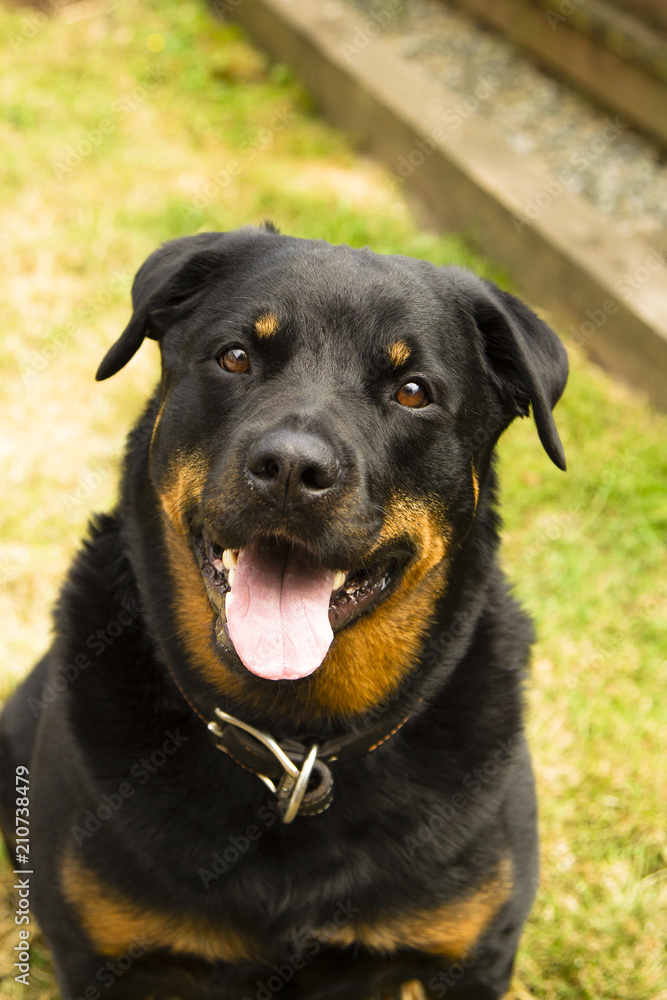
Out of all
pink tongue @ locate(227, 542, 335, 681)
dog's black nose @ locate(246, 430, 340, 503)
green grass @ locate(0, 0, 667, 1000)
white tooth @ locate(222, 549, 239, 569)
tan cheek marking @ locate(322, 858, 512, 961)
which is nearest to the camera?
dog's black nose @ locate(246, 430, 340, 503)

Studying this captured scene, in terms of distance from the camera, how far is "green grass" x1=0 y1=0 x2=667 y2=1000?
3.37 meters

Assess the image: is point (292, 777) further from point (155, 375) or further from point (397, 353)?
point (155, 375)

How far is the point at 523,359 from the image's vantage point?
2.49 meters

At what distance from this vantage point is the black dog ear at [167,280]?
255 cm

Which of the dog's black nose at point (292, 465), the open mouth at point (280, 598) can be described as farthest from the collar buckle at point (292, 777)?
the dog's black nose at point (292, 465)

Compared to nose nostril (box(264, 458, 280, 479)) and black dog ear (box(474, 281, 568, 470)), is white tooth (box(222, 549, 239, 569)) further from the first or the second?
black dog ear (box(474, 281, 568, 470))

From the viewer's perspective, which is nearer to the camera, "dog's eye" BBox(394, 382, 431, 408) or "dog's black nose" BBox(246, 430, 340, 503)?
"dog's black nose" BBox(246, 430, 340, 503)

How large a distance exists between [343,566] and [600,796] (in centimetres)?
180

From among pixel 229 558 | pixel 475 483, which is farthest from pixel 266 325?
pixel 475 483

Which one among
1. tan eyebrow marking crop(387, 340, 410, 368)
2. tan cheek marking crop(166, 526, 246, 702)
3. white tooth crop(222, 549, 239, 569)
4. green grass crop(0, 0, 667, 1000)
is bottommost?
green grass crop(0, 0, 667, 1000)

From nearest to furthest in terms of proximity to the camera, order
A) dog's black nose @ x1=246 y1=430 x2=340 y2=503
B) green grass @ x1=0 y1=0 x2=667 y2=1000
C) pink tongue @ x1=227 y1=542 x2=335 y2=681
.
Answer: dog's black nose @ x1=246 y1=430 x2=340 y2=503
pink tongue @ x1=227 y1=542 x2=335 y2=681
green grass @ x1=0 y1=0 x2=667 y2=1000

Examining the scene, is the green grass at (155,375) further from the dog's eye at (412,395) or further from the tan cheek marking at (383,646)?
the dog's eye at (412,395)

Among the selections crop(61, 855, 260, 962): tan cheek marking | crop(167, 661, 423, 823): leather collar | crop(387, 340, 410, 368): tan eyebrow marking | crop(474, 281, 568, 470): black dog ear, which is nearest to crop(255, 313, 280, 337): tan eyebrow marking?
crop(387, 340, 410, 368): tan eyebrow marking

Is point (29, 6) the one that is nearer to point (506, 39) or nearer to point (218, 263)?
point (506, 39)
